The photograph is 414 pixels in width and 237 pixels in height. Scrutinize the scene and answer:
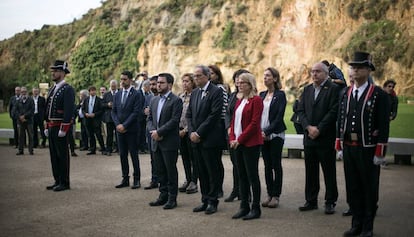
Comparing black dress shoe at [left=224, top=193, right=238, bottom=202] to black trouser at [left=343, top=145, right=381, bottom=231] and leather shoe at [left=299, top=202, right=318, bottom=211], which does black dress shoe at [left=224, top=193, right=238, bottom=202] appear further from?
black trouser at [left=343, top=145, right=381, bottom=231]

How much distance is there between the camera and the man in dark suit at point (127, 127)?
9.27 m

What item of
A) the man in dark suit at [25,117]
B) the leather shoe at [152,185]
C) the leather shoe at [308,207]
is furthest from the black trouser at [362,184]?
the man in dark suit at [25,117]

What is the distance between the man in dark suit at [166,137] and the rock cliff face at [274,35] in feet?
60.1

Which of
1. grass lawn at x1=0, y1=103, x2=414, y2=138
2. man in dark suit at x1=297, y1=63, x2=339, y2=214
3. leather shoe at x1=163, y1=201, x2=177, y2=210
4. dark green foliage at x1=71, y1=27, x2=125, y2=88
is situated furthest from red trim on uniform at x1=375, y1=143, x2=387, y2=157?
dark green foliage at x1=71, y1=27, x2=125, y2=88

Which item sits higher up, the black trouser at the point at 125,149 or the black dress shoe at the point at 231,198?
the black trouser at the point at 125,149

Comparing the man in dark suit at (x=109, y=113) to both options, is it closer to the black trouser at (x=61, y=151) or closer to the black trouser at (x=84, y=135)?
the black trouser at (x=84, y=135)

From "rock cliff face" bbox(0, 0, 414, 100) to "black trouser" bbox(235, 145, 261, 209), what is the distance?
18581 millimetres

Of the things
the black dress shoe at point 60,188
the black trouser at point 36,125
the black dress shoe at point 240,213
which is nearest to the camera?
the black dress shoe at point 240,213

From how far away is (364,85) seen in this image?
604cm

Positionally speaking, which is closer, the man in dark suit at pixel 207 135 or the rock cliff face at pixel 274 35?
the man in dark suit at pixel 207 135

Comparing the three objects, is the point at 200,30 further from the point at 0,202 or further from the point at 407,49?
the point at 0,202

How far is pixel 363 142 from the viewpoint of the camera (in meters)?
5.94

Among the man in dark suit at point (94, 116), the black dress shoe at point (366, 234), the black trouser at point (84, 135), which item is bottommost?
the black dress shoe at point (366, 234)

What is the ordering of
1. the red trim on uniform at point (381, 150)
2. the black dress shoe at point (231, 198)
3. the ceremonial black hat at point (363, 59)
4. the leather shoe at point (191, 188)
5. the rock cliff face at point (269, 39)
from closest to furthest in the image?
the red trim on uniform at point (381, 150) < the ceremonial black hat at point (363, 59) < the black dress shoe at point (231, 198) < the leather shoe at point (191, 188) < the rock cliff face at point (269, 39)
